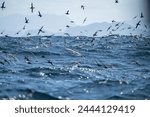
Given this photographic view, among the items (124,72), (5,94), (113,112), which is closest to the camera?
(113,112)

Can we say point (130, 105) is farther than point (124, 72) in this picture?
No

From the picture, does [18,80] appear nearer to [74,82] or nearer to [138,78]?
[74,82]

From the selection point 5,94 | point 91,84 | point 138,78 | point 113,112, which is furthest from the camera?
point 138,78

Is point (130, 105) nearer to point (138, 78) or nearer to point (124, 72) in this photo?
point (138, 78)

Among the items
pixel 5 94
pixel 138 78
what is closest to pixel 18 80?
pixel 5 94

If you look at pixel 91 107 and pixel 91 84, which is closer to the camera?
pixel 91 107

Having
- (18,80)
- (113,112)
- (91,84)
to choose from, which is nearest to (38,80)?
(18,80)

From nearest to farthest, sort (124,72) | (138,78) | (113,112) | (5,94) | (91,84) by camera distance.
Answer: (113,112) → (5,94) → (91,84) → (138,78) → (124,72)

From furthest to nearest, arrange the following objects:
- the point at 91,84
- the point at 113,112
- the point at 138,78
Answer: the point at 138,78 < the point at 91,84 < the point at 113,112
